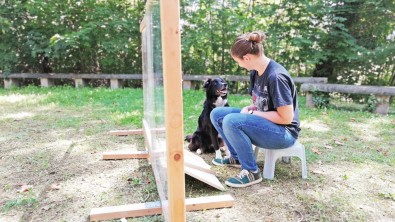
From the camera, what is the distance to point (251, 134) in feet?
8.01

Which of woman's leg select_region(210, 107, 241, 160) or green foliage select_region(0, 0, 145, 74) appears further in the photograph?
green foliage select_region(0, 0, 145, 74)

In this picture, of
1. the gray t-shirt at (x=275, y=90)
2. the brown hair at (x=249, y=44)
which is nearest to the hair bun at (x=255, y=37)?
the brown hair at (x=249, y=44)

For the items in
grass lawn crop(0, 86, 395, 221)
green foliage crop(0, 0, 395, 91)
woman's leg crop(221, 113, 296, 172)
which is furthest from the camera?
green foliage crop(0, 0, 395, 91)

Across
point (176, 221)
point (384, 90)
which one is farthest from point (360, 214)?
point (384, 90)

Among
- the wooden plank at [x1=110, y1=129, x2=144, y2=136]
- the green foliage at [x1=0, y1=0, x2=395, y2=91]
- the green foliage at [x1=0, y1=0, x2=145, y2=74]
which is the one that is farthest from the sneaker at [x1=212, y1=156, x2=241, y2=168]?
the green foliage at [x1=0, y1=0, x2=145, y2=74]

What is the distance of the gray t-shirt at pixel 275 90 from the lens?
2254 millimetres

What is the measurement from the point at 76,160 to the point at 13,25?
8785 mm

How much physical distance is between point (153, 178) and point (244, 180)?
0.89m

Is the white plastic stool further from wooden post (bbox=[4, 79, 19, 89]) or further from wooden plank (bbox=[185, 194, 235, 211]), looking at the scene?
wooden post (bbox=[4, 79, 19, 89])

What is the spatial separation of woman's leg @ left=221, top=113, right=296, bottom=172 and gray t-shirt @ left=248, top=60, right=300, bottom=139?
0.43ft

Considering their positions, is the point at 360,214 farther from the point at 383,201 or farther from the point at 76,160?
the point at 76,160

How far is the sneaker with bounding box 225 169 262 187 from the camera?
2.52 meters

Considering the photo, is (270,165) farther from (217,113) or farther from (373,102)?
(373,102)

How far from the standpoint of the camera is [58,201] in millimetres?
2268
